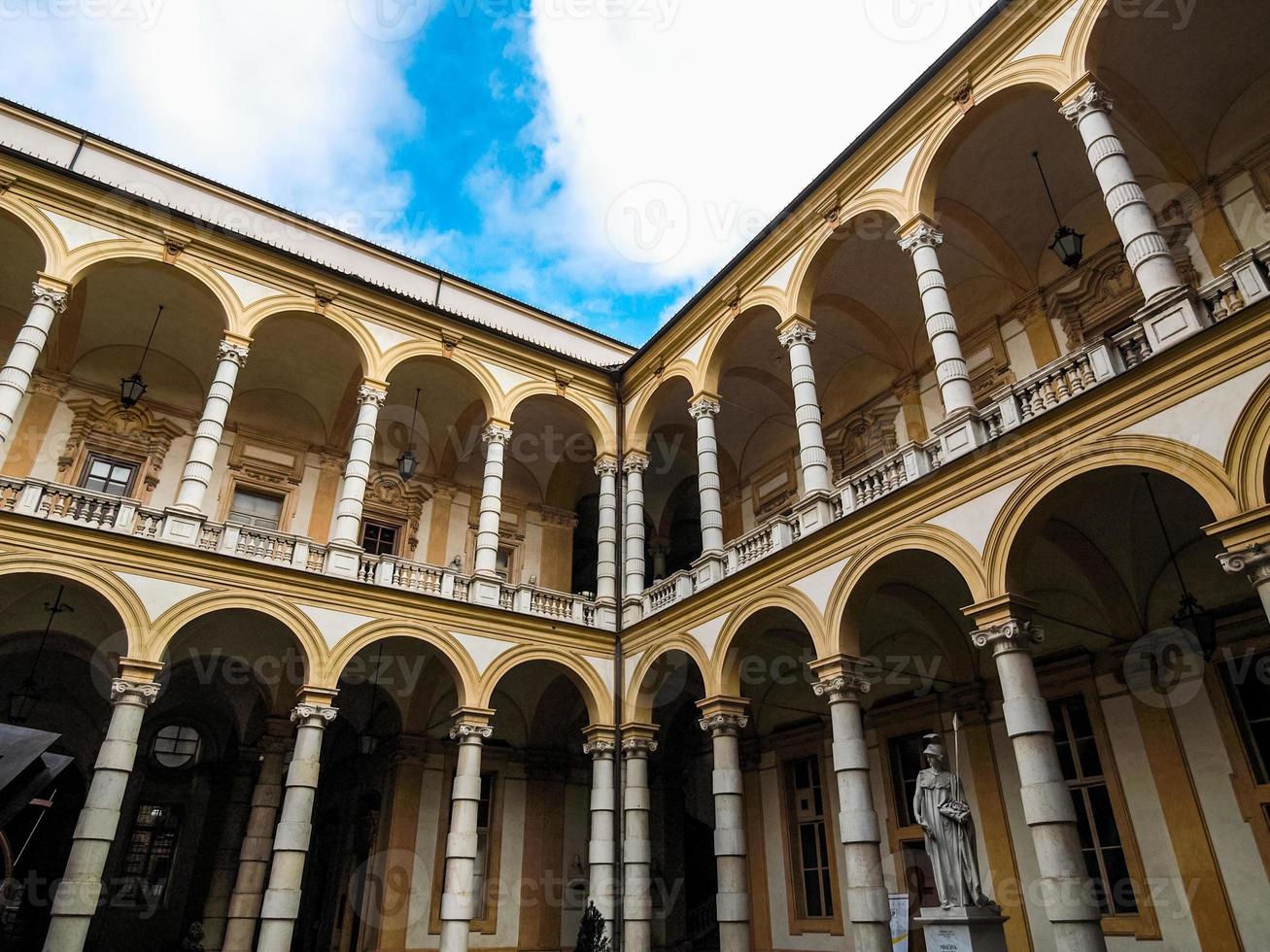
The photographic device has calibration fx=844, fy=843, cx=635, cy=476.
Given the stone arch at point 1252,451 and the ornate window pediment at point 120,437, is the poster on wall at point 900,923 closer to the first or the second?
the stone arch at point 1252,451

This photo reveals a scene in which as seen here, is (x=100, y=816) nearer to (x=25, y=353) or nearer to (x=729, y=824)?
(x=25, y=353)

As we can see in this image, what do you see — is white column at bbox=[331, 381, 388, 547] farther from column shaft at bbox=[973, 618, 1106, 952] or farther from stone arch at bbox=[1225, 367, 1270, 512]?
stone arch at bbox=[1225, 367, 1270, 512]

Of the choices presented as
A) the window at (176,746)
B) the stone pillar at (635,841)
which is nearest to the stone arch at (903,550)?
the stone pillar at (635,841)

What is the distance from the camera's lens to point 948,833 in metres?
8.62

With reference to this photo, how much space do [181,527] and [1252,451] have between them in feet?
A: 39.8

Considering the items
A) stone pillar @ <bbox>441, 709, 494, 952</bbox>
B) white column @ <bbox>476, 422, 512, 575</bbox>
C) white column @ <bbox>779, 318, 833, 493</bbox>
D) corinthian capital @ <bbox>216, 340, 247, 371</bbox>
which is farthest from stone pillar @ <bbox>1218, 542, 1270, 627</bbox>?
corinthian capital @ <bbox>216, 340, 247, 371</bbox>

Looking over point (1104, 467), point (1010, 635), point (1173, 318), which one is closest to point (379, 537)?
point (1010, 635)

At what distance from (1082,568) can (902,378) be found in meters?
5.13

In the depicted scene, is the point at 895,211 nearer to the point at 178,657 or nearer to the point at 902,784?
the point at 902,784

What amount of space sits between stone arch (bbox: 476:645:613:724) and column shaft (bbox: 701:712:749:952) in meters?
2.29

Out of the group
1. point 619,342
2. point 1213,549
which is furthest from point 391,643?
point 1213,549

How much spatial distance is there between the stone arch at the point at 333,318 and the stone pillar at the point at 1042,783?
10377 mm

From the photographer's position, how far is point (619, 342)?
20.0 meters

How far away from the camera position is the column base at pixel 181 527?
37.2ft
